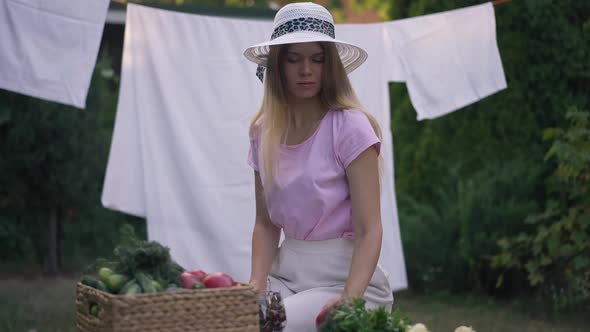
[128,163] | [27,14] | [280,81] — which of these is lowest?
[128,163]

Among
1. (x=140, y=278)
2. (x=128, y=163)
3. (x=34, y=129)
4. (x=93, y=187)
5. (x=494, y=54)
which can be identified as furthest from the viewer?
(x=93, y=187)

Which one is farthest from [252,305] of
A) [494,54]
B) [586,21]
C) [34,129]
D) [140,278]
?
[34,129]

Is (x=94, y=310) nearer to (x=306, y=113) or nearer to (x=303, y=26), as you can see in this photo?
(x=306, y=113)

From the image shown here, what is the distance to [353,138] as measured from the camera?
2.54 metres

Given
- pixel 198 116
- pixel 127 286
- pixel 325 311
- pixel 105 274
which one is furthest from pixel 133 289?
pixel 198 116

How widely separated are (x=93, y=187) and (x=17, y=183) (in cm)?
60

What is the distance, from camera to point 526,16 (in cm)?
554

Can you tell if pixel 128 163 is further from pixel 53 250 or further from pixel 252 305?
pixel 53 250

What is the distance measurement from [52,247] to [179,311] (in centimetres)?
517

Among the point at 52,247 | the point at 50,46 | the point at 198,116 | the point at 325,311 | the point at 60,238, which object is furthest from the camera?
the point at 60,238

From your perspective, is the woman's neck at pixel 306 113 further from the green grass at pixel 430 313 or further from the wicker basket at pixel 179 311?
the green grass at pixel 430 313

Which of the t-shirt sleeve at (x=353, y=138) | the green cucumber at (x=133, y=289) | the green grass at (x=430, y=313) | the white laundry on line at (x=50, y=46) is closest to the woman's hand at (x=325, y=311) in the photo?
the t-shirt sleeve at (x=353, y=138)

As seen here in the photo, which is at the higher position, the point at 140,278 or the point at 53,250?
the point at 140,278

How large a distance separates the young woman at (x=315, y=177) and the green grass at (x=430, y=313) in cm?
168
